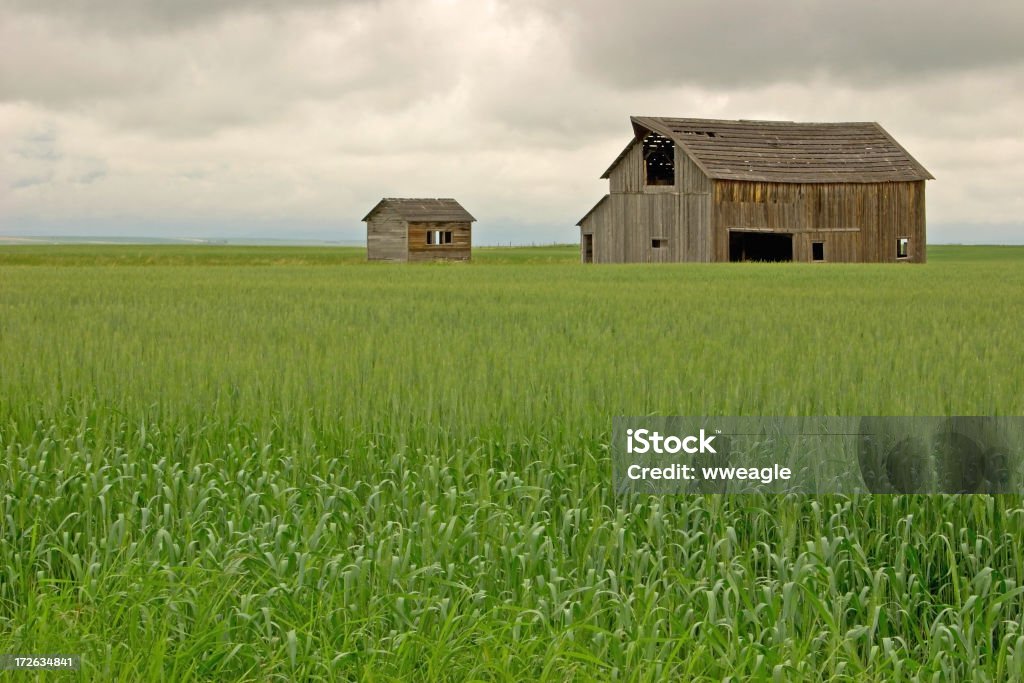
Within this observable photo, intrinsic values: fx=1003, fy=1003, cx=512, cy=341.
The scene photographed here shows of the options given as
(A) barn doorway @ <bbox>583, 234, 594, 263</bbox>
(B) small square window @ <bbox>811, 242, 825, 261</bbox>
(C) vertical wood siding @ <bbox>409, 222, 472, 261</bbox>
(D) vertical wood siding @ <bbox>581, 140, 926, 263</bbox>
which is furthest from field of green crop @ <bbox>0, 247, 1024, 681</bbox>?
(C) vertical wood siding @ <bbox>409, 222, 472, 261</bbox>

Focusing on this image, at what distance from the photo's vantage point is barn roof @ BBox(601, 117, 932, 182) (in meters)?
52.9

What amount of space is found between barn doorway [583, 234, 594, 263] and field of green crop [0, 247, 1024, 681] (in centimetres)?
5002

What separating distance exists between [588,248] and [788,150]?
1279cm

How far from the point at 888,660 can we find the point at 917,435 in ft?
7.64

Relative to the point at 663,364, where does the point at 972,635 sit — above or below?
below

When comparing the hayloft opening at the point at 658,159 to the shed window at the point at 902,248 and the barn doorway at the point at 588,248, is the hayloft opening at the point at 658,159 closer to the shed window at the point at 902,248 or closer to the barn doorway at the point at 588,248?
the barn doorway at the point at 588,248

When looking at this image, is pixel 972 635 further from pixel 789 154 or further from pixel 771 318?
pixel 789 154

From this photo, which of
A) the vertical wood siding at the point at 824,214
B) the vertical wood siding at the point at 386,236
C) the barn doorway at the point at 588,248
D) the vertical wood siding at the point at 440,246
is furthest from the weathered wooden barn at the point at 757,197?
the vertical wood siding at the point at 386,236

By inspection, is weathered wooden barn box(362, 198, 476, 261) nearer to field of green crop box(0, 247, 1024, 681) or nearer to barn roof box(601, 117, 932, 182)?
barn roof box(601, 117, 932, 182)

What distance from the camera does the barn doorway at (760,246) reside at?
5450cm

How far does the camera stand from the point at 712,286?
1029 inches

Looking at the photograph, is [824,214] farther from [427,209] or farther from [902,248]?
[427,209]

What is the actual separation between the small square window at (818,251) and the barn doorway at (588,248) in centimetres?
1293

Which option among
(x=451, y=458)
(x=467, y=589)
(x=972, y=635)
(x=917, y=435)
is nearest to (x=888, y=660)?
(x=972, y=635)
